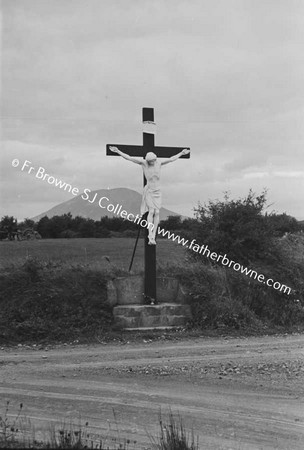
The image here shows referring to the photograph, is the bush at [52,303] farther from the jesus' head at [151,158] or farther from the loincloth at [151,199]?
the jesus' head at [151,158]

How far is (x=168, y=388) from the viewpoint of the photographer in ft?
22.7

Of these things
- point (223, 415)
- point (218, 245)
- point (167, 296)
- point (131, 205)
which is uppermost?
point (131, 205)

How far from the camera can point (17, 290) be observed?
439 inches

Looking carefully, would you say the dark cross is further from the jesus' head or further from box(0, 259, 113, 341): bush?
box(0, 259, 113, 341): bush

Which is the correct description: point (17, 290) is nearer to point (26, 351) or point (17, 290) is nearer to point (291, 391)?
point (26, 351)

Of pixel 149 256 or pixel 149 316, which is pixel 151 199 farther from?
pixel 149 316

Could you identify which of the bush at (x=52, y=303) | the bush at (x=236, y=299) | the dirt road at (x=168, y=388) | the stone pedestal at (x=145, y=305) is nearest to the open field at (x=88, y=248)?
the bush at (x=236, y=299)

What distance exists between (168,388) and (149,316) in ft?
13.5

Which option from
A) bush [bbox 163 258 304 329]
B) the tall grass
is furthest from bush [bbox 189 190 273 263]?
the tall grass

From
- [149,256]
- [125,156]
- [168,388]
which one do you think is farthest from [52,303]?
[168,388]

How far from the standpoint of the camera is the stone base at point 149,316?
10898 mm

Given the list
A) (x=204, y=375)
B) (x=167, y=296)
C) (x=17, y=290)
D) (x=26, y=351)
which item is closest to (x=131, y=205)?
(x=167, y=296)

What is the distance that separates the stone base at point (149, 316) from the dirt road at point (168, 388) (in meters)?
0.98

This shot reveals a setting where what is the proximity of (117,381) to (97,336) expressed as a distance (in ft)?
10.2
